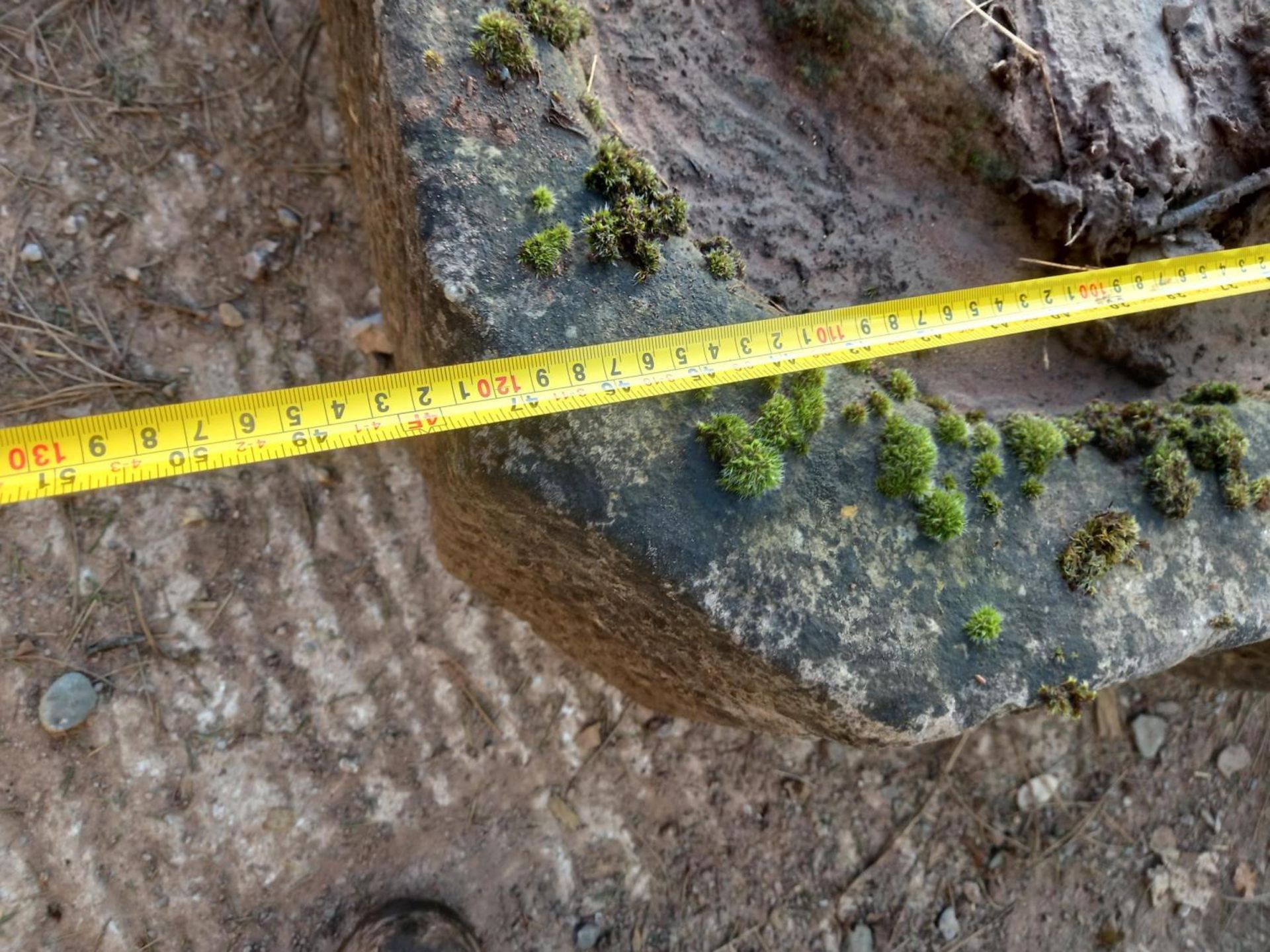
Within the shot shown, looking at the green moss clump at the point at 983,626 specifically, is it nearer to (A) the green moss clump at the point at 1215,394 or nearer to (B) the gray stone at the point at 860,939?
(A) the green moss clump at the point at 1215,394

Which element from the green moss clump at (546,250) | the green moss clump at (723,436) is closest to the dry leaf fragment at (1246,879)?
the green moss clump at (723,436)

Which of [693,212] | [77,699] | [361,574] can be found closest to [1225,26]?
[693,212]

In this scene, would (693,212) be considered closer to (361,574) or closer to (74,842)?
(361,574)

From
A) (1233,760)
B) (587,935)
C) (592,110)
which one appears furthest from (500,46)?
(1233,760)

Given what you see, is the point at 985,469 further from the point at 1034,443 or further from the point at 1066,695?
the point at 1066,695

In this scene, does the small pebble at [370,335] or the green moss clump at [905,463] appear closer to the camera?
the green moss clump at [905,463]
